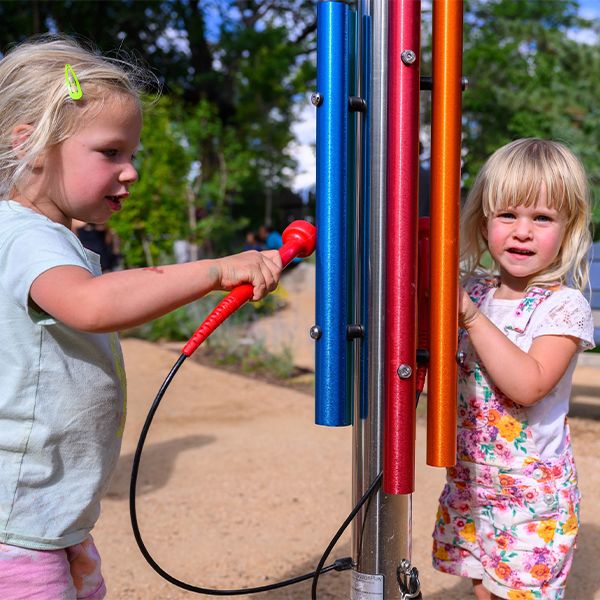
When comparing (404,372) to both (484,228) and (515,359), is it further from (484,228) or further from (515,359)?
(484,228)

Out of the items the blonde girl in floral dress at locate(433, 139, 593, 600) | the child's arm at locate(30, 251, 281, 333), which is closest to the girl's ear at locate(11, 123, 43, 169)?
the child's arm at locate(30, 251, 281, 333)

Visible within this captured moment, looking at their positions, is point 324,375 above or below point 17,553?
above

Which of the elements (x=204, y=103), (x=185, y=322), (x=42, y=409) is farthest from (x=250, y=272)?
(x=204, y=103)

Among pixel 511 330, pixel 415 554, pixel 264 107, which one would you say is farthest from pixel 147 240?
pixel 511 330

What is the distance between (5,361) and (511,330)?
1.17 m

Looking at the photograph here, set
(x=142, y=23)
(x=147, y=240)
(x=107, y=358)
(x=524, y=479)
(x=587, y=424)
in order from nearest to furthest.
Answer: (x=107, y=358), (x=524, y=479), (x=587, y=424), (x=147, y=240), (x=142, y=23)

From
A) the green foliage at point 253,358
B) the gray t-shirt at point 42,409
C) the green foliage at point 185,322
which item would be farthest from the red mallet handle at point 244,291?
the green foliage at point 185,322

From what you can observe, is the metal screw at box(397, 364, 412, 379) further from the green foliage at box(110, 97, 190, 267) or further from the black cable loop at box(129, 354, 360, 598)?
the green foliage at box(110, 97, 190, 267)

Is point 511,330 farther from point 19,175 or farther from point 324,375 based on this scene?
point 19,175

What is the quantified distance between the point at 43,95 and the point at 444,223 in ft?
2.65

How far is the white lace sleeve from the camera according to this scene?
6.30 feet

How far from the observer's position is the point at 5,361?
5.07 ft

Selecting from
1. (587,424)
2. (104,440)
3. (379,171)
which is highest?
(379,171)

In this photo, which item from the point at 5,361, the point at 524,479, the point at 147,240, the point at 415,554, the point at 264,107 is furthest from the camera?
the point at 264,107
